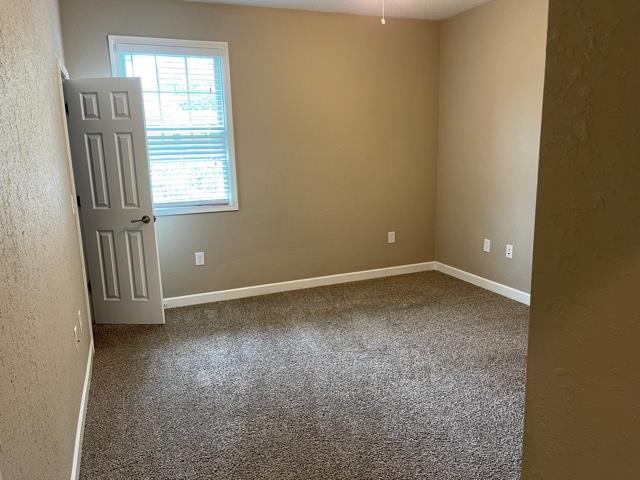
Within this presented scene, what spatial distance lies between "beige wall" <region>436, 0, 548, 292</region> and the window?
2334 millimetres

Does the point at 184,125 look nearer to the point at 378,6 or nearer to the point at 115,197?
the point at 115,197

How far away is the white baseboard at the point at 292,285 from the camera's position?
4.16 m

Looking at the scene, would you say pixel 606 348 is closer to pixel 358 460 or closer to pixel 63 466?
pixel 358 460

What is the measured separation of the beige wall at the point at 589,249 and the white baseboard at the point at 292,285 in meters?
3.61

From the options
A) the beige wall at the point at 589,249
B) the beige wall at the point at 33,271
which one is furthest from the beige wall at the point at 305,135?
the beige wall at the point at 589,249

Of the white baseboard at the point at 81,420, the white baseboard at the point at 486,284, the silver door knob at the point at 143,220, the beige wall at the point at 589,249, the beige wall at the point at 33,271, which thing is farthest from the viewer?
the white baseboard at the point at 486,284

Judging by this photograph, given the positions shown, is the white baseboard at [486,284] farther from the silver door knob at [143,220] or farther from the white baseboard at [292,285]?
the silver door knob at [143,220]

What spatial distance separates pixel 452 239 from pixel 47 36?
402cm

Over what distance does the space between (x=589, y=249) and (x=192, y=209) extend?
144 inches

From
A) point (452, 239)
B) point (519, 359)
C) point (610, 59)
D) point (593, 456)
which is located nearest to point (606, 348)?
point (593, 456)

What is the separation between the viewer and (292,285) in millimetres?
4535

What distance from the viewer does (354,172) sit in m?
4.59

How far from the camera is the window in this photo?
3727 millimetres

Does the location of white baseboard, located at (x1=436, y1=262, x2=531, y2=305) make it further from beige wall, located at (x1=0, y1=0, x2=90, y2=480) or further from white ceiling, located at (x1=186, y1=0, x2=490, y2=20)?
beige wall, located at (x1=0, y1=0, x2=90, y2=480)
